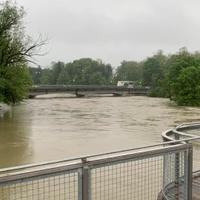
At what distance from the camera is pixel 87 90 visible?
10088cm

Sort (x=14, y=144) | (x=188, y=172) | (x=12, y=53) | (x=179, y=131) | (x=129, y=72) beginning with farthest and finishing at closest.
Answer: (x=129, y=72)
(x=12, y=53)
(x=14, y=144)
(x=179, y=131)
(x=188, y=172)

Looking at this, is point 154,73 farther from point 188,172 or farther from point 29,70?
point 188,172

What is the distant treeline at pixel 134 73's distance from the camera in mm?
70700

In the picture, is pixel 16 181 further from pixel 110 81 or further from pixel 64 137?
pixel 110 81

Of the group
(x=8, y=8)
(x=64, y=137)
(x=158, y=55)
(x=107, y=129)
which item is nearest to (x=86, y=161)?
(x=64, y=137)

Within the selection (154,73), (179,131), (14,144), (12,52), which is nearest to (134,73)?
(154,73)

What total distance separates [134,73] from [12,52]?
10704 centimetres

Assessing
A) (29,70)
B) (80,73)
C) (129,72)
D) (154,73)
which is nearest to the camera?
(29,70)

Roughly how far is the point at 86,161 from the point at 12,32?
40716 mm

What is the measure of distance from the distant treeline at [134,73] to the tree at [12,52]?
30.6 m

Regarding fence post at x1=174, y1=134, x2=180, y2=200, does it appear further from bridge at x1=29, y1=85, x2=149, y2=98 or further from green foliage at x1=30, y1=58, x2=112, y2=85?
green foliage at x1=30, y1=58, x2=112, y2=85

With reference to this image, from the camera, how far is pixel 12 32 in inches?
1705

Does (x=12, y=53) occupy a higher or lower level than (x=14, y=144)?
higher

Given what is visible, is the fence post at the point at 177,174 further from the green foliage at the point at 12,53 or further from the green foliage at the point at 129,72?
the green foliage at the point at 129,72
